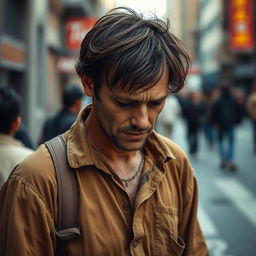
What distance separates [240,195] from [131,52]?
7.31 metres

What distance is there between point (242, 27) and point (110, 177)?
1146 inches

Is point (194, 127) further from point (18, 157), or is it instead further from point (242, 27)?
point (242, 27)

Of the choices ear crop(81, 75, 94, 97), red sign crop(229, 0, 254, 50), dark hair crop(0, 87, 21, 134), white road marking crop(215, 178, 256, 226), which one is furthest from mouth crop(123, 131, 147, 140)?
red sign crop(229, 0, 254, 50)

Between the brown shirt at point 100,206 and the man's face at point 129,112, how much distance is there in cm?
12

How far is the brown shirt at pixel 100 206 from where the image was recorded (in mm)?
1792

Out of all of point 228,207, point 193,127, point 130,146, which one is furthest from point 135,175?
point 193,127

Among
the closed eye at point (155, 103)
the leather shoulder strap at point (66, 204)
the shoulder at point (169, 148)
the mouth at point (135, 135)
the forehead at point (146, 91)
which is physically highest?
the forehead at point (146, 91)

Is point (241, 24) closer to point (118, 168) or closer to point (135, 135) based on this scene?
point (118, 168)

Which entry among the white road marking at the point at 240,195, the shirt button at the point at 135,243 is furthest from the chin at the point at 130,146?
the white road marking at the point at 240,195

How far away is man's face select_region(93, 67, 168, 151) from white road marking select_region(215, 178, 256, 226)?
17.2ft

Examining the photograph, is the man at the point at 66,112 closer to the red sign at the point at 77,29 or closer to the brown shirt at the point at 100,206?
the brown shirt at the point at 100,206

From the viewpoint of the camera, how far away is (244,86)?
45562 millimetres

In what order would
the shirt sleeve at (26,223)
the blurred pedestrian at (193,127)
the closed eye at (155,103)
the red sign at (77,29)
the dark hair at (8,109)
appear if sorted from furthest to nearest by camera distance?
the blurred pedestrian at (193,127)
the red sign at (77,29)
the dark hair at (8,109)
the closed eye at (155,103)
the shirt sleeve at (26,223)

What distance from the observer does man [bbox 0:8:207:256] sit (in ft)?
5.90
